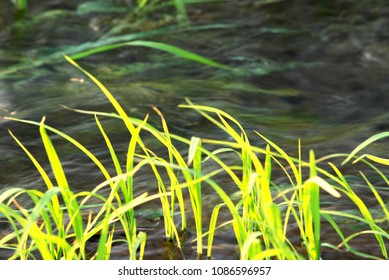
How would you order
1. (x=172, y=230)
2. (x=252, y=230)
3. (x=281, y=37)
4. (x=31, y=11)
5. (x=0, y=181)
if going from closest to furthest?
(x=252, y=230) → (x=172, y=230) → (x=0, y=181) → (x=281, y=37) → (x=31, y=11)

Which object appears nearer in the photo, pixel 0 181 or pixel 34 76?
pixel 0 181

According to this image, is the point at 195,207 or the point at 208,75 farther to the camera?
the point at 208,75

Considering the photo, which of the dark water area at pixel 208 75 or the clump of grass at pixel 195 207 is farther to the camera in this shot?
the dark water area at pixel 208 75

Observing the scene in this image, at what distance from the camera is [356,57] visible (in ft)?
12.8

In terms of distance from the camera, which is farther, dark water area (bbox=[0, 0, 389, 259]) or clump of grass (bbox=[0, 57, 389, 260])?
dark water area (bbox=[0, 0, 389, 259])

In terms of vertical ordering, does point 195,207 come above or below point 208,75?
above

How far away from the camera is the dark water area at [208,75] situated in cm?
317

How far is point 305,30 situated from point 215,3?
0.57m

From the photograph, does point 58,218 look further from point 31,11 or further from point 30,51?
point 31,11

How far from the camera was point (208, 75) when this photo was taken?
149 inches

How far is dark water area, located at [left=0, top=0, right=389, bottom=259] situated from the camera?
3.17m

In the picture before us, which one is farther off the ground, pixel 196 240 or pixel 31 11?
pixel 31 11
